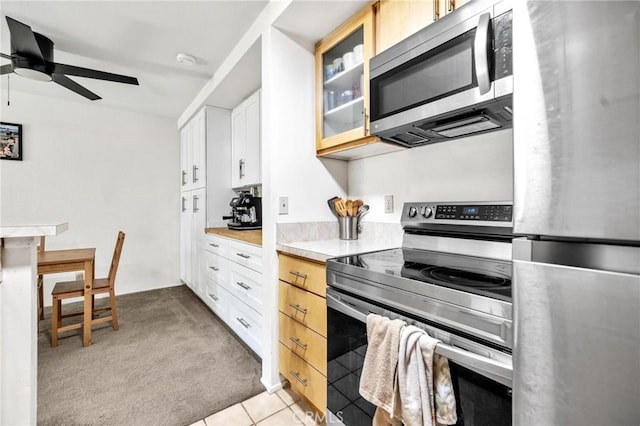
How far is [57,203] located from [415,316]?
13.7 feet

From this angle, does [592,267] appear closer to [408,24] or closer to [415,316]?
[415,316]

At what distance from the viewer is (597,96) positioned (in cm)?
46

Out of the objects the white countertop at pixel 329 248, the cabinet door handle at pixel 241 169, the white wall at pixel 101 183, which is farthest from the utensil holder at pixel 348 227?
the white wall at pixel 101 183

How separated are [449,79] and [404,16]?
452 mm

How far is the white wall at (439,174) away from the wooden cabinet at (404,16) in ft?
1.88

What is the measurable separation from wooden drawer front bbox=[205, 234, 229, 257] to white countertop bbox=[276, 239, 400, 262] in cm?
98

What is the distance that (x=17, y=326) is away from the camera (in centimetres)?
95

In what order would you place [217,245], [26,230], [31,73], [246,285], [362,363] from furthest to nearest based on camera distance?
[217,245] → [246,285] → [31,73] → [362,363] → [26,230]

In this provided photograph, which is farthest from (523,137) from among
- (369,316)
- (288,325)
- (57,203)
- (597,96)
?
(57,203)

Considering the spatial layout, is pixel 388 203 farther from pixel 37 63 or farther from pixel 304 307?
pixel 37 63

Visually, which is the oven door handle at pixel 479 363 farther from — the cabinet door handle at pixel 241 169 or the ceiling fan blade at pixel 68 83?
the ceiling fan blade at pixel 68 83

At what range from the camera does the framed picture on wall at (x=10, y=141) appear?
307cm

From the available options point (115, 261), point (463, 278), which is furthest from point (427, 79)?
point (115, 261)

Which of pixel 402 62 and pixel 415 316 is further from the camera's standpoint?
pixel 402 62
